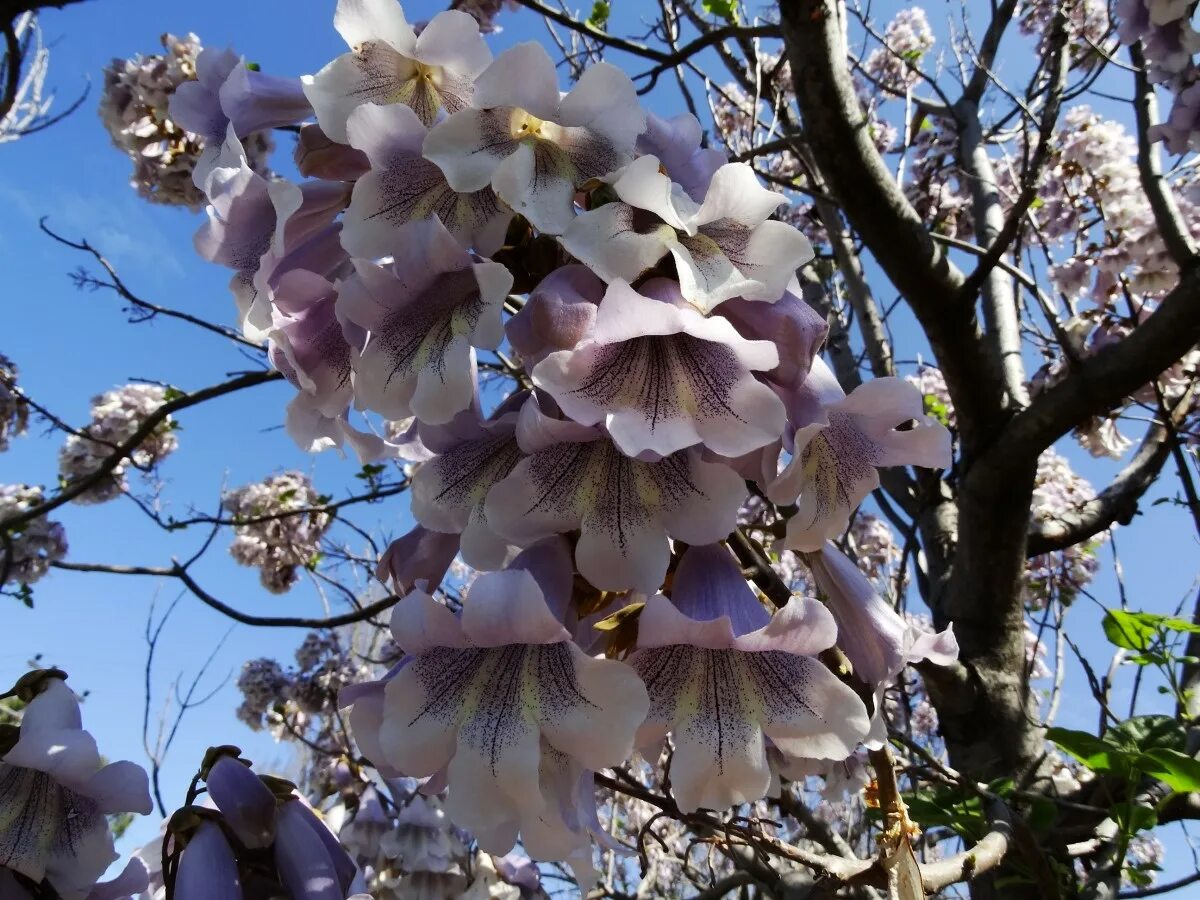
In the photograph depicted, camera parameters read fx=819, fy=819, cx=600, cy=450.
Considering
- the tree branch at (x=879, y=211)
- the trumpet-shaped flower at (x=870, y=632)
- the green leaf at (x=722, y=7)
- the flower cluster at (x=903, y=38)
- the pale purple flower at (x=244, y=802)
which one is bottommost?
the pale purple flower at (x=244, y=802)

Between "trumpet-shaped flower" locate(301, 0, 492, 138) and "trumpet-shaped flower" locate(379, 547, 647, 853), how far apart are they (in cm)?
42

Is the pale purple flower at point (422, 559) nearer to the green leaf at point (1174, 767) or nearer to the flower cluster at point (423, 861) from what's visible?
the green leaf at point (1174, 767)

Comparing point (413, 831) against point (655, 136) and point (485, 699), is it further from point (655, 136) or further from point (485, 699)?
point (655, 136)

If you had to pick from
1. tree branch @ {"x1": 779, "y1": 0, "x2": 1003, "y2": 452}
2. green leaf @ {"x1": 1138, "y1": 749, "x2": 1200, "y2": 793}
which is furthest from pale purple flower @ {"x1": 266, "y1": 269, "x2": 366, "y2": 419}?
tree branch @ {"x1": 779, "y1": 0, "x2": 1003, "y2": 452}

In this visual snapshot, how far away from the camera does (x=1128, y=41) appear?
10.3 ft

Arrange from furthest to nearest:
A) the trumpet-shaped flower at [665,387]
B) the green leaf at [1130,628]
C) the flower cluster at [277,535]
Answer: the flower cluster at [277,535] < the green leaf at [1130,628] < the trumpet-shaped flower at [665,387]

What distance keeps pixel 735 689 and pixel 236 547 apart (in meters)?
6.85

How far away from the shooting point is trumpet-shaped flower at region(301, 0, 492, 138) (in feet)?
2.24

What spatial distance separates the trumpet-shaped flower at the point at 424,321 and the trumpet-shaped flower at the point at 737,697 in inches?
9.6

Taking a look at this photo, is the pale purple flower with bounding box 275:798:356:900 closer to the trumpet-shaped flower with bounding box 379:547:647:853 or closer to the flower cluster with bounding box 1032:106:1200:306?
the trumpet-shaped flower with bounding box 379:547:647:853

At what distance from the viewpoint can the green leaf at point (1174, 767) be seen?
133cm

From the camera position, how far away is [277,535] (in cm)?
669

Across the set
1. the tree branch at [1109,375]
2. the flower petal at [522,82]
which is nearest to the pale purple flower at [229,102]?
the flower petal at [522,82]

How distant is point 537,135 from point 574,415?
0.84 feet
